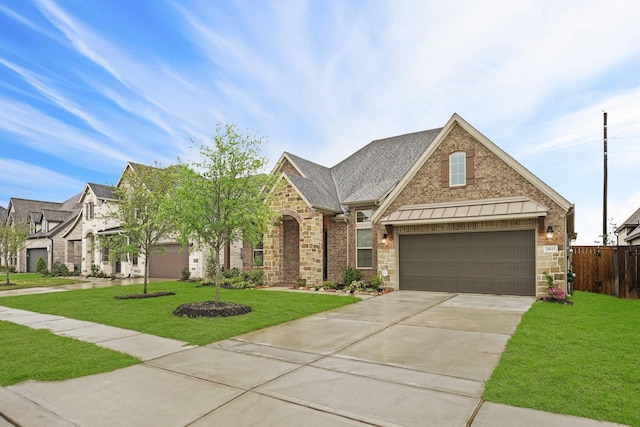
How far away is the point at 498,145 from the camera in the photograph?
48.1 ft

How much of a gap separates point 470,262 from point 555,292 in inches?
124

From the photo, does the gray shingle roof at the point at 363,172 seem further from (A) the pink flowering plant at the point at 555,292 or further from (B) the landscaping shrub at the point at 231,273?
(A) the pink flowering plant at the point at 555,292

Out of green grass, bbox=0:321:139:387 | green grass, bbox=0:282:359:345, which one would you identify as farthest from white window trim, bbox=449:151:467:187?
green grass, bbox=0:321:139:387

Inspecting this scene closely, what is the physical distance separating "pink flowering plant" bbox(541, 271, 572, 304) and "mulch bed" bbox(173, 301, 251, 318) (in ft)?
33.3

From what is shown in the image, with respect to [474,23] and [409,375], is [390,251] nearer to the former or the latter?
[474,23]

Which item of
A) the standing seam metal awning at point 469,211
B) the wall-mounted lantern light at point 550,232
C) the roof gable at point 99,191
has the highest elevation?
the roof gable at point 99,191

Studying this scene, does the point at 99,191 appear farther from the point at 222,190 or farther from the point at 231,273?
the point at 222,190

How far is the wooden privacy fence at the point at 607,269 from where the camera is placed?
48.2ft

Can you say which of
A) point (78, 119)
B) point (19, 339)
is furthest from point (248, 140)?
point (78, 119)

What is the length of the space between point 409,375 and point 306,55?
48.8ft

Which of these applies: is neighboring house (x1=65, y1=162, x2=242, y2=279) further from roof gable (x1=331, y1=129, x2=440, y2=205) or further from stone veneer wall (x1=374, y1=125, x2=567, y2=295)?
stone veneer wall (x1=374, y1=125, x2=567, y2=295)

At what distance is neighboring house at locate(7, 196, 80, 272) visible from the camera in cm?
3462

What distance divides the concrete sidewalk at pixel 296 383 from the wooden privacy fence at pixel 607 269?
9.18m

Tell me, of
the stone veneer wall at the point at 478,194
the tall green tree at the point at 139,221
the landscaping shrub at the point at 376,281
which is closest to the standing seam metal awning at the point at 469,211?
the stone veneer wall at the point at 478,194
